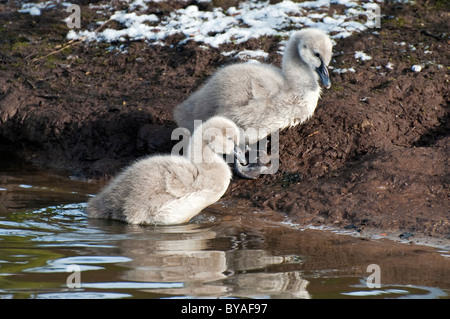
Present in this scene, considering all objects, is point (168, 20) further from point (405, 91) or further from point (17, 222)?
point (17, 222)

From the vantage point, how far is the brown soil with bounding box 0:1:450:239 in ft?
21.9

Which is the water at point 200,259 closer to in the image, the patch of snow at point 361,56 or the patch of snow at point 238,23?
the patch of snow at point 361,56

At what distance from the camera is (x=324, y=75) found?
24.3 feet

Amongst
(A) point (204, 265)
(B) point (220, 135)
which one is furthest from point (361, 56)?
(A) point (204, 265)

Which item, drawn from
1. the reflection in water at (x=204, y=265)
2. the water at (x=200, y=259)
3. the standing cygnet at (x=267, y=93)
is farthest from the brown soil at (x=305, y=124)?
the reflection in water at (x=204, y=265)

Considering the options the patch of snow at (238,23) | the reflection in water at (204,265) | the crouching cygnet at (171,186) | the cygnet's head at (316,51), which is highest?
the patch of snow at (238,23)

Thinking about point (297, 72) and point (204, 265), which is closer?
point (204, 265)

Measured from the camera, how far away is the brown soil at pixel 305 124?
21.9 ft

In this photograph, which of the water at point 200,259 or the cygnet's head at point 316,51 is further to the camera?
the cygnet's head at point 316,51

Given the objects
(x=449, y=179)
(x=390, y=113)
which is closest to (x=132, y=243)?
(x=449, y=179)

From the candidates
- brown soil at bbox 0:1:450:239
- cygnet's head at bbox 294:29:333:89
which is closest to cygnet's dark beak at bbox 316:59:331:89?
cygnet's head at bbox 294:29:333:89

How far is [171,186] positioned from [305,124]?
2255mm

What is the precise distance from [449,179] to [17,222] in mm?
4119

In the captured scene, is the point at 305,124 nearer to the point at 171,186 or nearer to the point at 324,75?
the point at 324,75
